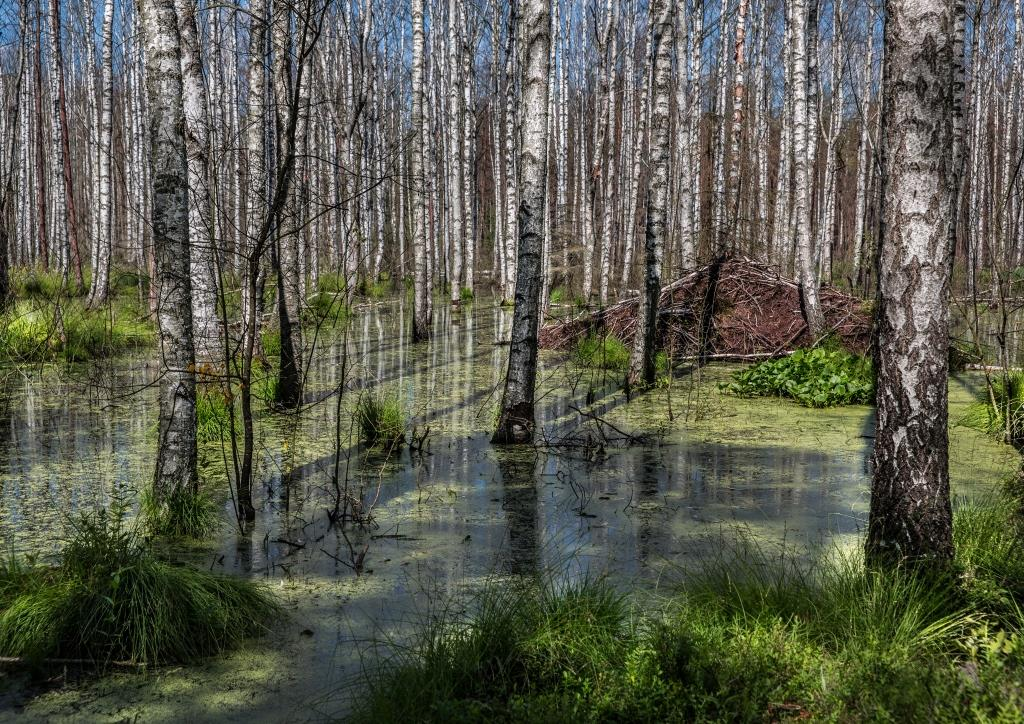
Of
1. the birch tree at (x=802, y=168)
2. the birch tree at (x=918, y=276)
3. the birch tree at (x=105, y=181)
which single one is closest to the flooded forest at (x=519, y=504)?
the birch tree at (x=918, y=276)

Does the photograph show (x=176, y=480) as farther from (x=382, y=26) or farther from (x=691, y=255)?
(x=382, y=26)

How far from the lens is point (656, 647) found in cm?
278

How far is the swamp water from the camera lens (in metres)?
3.16

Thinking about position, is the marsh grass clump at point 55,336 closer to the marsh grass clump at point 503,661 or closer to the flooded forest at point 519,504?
the flooded forest at point 519,504

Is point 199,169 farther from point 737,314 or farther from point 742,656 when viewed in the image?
point 737,314

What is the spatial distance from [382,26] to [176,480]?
85.1 feet

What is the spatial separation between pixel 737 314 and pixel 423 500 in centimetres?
736

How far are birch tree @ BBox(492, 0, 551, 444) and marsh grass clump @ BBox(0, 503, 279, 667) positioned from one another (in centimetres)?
342

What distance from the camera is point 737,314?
1151cm

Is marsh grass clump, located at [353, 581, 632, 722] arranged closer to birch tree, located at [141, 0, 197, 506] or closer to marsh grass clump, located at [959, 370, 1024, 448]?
birch tree, located at [141, 0, 197, 506]

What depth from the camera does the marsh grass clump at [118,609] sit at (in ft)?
10.4

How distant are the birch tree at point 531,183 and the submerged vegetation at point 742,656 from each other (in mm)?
3388

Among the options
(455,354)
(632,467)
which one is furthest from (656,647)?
(455,354)

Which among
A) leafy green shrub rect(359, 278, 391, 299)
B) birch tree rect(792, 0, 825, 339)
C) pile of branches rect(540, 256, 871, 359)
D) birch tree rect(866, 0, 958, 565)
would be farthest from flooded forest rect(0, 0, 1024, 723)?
leafy green shrub rect(359, 278, 391, 299)
